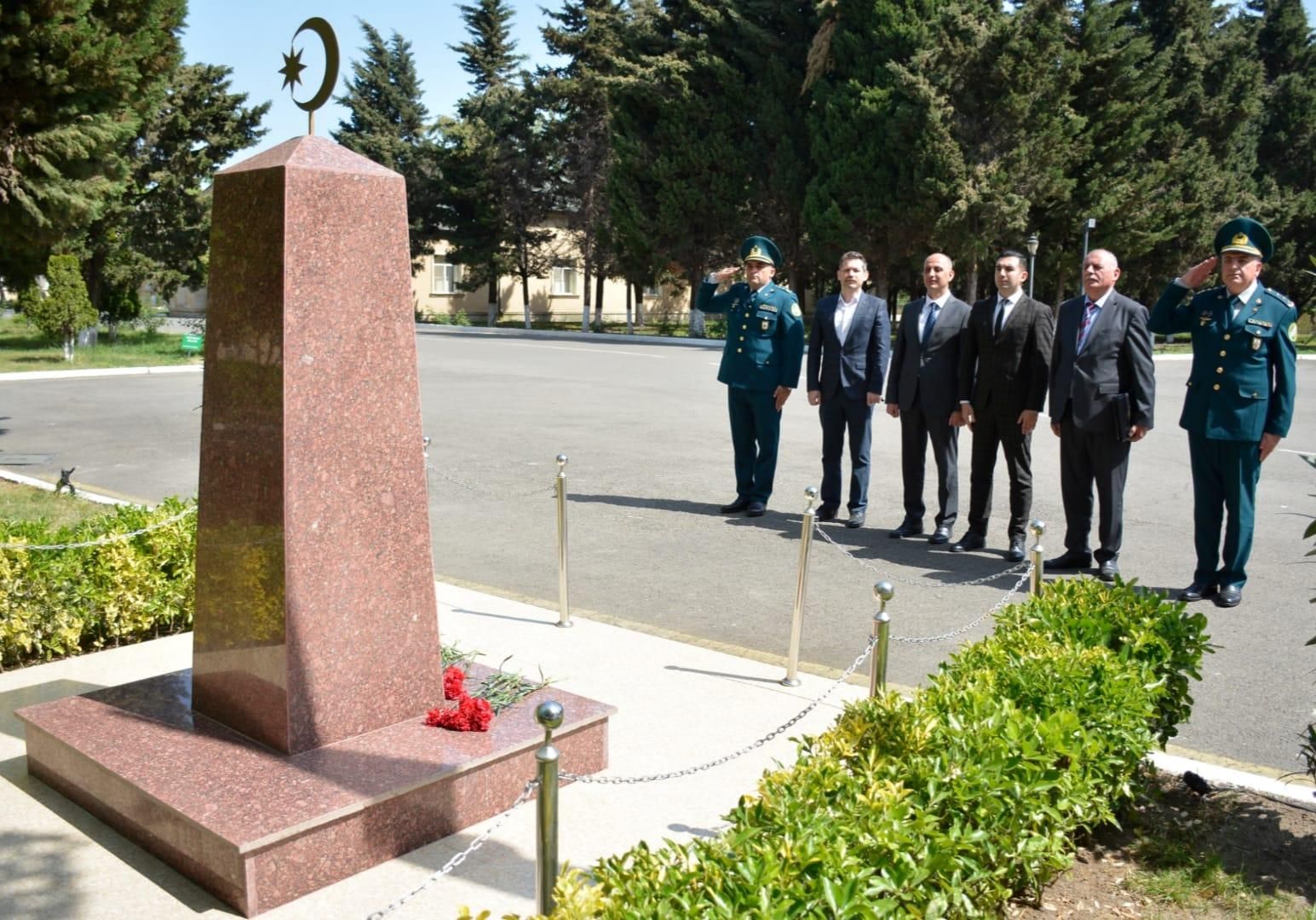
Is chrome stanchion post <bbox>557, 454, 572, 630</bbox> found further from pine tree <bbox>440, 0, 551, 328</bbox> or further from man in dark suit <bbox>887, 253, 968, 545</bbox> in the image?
pine tree <bbox>440, 0, 551, 328</bbox>

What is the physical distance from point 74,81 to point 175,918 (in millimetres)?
10221

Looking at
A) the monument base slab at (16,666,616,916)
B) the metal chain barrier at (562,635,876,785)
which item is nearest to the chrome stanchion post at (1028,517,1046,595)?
the metal chain barrier at (562,635,876,785)

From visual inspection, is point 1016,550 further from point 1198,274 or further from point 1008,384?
point 1198,274

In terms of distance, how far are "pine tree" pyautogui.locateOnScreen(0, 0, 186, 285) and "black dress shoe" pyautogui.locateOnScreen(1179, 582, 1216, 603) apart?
10.5m

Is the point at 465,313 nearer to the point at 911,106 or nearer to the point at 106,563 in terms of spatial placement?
the point at 911,106

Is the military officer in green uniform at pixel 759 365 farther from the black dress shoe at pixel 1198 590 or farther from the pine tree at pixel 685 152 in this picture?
the pine tree at pixel 685 152

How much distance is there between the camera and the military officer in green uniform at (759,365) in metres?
9.33

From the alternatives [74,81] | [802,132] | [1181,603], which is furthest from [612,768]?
[802,132]

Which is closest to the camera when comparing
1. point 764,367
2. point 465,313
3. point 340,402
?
point 340,402

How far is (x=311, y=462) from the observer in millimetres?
3961

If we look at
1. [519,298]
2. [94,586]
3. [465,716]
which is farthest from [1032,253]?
[465,716]

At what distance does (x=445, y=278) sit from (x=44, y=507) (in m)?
49.9

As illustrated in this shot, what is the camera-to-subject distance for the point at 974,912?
2854 millimetres

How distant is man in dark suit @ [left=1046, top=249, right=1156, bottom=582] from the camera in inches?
292
